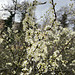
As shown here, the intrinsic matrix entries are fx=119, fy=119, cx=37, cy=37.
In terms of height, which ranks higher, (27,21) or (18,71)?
(27,21)

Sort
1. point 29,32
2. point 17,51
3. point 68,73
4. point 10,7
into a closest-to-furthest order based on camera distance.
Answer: point 29,32 < point 17,51 < point 68,73 < point 10,7

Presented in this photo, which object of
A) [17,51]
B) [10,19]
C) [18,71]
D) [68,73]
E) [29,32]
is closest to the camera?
[29,32]

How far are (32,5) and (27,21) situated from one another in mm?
369

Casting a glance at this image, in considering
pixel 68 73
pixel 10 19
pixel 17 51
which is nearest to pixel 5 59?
pixel 17 51

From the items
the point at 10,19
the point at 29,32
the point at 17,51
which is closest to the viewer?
the point at 29,32

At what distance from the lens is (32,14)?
2486 millimetres

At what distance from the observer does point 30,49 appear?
2.38 metres

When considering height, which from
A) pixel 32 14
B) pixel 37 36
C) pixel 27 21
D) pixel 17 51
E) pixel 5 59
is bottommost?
pixel 5 59

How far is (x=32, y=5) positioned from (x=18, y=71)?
9.53 ft

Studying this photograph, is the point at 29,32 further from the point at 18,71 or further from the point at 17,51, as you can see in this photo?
the point at 17,51

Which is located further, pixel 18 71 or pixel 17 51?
pixel 17 51

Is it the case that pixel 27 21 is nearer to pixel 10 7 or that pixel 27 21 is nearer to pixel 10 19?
pixel 10 7

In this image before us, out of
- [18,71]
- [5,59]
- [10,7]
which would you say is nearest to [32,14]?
[18,71]

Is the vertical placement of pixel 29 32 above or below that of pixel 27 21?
below
